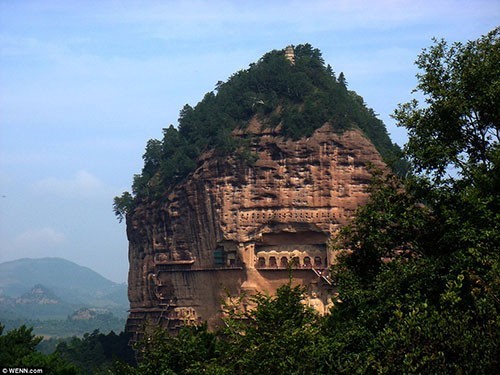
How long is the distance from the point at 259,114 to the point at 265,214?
21.2 feet

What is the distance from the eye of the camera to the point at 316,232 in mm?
56375

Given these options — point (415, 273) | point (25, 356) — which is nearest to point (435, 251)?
point (415, 273)

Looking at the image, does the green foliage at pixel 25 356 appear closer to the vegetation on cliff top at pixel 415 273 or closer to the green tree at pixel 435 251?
the vegetation on cliff top at pixel 415 273

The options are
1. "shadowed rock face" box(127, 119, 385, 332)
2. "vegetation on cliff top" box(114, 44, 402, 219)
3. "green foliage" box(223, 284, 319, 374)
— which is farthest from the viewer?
"vegetation on cliff top" box(114, 44, 402, 219)

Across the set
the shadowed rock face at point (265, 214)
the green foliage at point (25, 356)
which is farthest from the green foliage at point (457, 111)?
the shadowed rock face at point (265, 214)

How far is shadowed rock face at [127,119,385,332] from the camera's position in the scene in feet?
184

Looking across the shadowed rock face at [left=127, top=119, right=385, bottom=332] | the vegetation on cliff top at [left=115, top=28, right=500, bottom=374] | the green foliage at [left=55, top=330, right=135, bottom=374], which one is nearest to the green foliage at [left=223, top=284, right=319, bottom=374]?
the vegetation on cliff top at [left=115, top=28, right=500, bottom=374]

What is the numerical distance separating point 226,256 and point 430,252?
3251cm

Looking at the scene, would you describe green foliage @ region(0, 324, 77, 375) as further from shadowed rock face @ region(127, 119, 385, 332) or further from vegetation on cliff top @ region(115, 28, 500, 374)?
shadowed rock face @ region(127, 119, 385, 332)

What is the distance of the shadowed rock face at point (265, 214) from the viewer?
184 feet

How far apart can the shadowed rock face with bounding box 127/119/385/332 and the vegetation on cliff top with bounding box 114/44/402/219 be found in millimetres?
904

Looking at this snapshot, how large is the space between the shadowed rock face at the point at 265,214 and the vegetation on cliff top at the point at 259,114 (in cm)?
90

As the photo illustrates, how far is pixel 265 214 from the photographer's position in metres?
56.9

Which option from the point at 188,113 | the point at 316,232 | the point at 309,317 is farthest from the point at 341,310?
the point at 188,113
